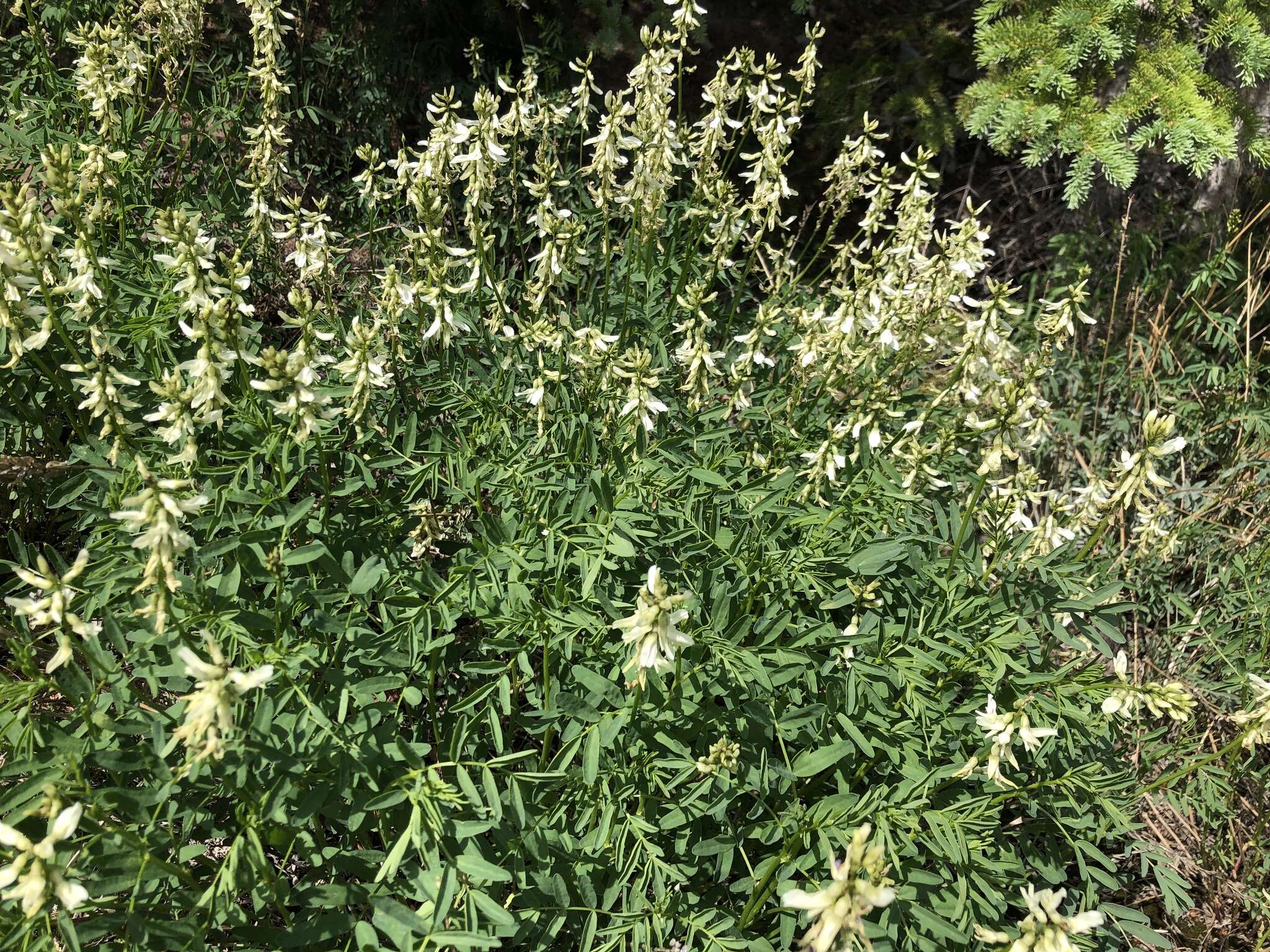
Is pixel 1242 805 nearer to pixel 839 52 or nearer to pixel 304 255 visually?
pixel 304 255

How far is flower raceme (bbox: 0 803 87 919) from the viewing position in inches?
68.9

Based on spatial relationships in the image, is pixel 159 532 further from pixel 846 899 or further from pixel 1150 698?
pixel 1150 698

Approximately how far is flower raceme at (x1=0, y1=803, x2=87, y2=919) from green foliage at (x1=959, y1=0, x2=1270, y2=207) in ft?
15.2

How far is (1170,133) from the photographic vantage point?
4.46 m

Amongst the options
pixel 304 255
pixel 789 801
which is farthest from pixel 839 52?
pixel 789 801

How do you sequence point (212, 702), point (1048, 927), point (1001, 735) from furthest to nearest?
point (1001, 735) < point (1048, 927) < point (212, 702)

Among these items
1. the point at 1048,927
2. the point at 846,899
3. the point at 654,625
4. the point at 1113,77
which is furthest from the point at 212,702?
the point at 1113,77

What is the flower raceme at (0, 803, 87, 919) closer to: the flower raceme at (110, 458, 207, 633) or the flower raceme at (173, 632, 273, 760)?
the flower raceme at (173, 632, 273, 760)

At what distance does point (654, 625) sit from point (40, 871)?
1256 millimetres

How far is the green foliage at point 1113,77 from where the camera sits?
446 centimetres

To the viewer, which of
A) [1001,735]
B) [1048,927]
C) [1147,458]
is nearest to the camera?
[1048,927]

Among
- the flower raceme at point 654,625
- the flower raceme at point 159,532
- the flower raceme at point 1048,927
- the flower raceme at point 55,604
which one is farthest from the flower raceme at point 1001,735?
the flower raceme at point 55,604

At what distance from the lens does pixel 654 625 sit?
216 cm

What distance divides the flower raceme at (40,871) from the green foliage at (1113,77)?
4.62 m
